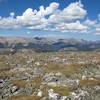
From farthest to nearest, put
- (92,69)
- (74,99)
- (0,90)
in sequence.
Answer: (92,69)
(0,90)
(74,99)

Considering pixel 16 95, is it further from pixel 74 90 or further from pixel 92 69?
pixel 92 69

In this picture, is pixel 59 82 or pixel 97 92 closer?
pixel 97 92

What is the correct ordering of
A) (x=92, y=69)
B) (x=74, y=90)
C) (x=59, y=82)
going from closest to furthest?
(x=74, y=90) < (x=59, y=82) < (x=92, y=69)

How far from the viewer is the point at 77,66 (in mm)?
170875

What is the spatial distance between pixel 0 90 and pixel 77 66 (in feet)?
293

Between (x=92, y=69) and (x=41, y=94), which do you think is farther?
(x=92, y=69)

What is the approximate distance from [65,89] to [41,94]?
1241cm

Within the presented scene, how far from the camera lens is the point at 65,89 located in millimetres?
88750

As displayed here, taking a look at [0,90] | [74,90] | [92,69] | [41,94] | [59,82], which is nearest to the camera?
[41,94]

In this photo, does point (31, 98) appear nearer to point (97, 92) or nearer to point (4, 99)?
point (4, 99)

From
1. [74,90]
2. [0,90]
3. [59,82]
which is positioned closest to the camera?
[74,90]

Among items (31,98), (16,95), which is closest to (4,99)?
(16,95)

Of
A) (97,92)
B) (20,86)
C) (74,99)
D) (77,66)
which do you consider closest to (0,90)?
(20,86)

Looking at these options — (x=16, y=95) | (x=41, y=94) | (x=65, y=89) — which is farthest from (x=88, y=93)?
(x=16, y=95)
